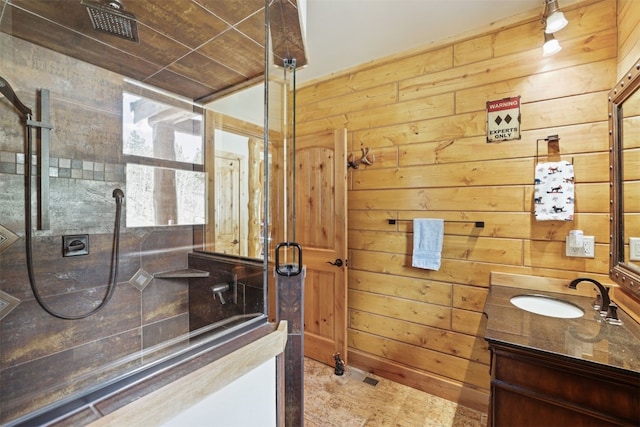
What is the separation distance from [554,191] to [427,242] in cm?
81

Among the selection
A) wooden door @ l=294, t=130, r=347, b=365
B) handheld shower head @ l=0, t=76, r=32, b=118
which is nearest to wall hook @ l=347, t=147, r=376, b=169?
wooden door @ l=294, t=130, r=347, b=365

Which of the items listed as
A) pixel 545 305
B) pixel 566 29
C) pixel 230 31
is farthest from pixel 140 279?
pixel 566 29

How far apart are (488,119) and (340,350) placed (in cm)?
211

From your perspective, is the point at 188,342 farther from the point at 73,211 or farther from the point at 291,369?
the point at 73,211

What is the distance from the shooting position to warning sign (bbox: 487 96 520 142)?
1793 millimetres

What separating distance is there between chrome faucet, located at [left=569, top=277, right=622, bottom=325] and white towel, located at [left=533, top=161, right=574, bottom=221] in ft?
1.48

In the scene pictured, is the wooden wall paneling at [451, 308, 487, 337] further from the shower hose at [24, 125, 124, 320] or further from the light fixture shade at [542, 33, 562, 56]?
the shower hose at [24, 125, 124, 320]

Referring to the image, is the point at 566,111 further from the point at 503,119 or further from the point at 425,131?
the point at 425,131

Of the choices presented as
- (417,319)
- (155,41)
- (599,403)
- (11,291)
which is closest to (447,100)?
(417,319)

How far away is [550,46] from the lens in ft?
5.06

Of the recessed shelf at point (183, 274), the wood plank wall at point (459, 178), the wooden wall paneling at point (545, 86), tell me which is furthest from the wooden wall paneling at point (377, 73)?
the recessed shelf at point (183, 274)

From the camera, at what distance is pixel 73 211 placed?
1.70 m

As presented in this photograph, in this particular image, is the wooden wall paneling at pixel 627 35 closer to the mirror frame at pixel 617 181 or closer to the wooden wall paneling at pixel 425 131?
the mirror frame at pixel 617 181

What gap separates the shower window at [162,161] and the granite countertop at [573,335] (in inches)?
88.1
